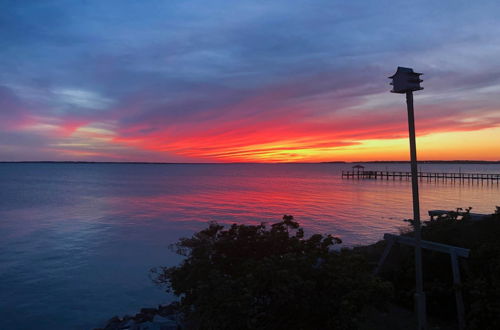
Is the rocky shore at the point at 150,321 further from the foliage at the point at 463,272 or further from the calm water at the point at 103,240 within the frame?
the foliage at the point at 463,272

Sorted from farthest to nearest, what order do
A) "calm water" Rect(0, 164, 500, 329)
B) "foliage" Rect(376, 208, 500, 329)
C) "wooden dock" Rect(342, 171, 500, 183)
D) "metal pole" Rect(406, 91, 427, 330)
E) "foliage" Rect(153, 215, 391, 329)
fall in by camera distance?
"wooden dock" Rect(342, 171, 500, 183), "calm water" Rect(0, 164, 500, 329), "foliage" Rect(376, 208, 500, 329), "metal pole" Rect(406, 91, 427, 330), "foliage" Rect(153, 215, 391, 329)

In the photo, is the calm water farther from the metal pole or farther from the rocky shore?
the metal pole

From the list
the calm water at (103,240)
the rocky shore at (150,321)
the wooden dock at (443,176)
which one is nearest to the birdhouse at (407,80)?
the rocky shore at (150,321)

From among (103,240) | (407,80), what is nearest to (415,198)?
(407,80)

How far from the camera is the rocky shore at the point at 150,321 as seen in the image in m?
10.7

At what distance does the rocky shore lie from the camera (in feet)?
35.1

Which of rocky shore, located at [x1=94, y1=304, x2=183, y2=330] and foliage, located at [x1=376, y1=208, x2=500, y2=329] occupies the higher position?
foliage, located at [x1=376, y1=208, x2=500, y2=329]

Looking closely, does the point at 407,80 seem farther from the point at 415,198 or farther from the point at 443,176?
the point at 443,176

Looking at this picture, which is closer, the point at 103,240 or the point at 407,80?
the point at 407,80

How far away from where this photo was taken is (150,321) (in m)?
12.0

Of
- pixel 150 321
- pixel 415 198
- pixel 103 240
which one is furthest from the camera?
pixel 103 240

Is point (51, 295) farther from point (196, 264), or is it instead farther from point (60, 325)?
point (196, 264)

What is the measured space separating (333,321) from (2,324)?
13.0 m

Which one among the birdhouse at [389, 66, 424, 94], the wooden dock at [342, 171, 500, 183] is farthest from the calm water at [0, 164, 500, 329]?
the wooden dock at [342, 171, 500, 183]
